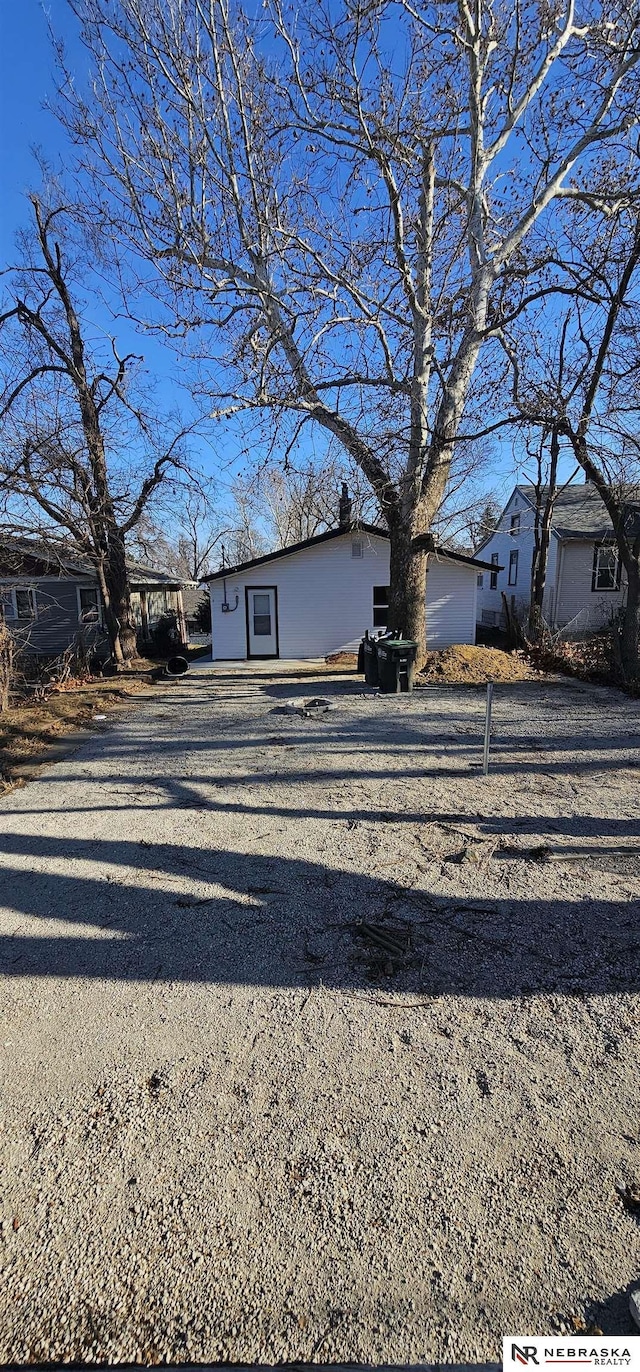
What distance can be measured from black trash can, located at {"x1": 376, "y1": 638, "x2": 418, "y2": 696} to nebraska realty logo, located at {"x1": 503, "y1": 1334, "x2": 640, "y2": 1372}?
33.0 feet

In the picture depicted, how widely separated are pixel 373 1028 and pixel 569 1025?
817mm

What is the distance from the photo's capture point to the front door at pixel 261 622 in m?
18.6

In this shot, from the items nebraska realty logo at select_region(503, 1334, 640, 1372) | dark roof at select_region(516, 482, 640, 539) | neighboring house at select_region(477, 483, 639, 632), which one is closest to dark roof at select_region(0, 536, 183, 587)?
nebraska realty logo at select_region(503, 1334, 640, 1372)

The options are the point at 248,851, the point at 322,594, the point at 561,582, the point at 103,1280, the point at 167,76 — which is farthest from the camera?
the point at 561,582

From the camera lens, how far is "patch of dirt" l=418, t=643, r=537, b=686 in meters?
13.1

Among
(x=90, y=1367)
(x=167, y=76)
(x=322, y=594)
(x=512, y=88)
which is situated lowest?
(x=90, y=1367)

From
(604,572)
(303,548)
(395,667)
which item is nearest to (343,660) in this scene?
(303,548)

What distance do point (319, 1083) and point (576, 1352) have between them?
102 cm

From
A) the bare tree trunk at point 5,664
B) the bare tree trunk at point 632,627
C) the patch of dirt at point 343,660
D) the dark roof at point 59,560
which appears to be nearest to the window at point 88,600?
the dark roof at point 59,560

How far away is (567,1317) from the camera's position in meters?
1.47

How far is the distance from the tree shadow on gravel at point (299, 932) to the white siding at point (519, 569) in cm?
1984

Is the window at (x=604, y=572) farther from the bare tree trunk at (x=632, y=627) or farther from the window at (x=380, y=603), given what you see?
the bare tree trunk at (x=632, y=627)

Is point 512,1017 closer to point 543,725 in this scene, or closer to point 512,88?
point 543,725

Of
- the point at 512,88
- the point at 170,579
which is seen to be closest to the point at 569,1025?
the point at 512,88
